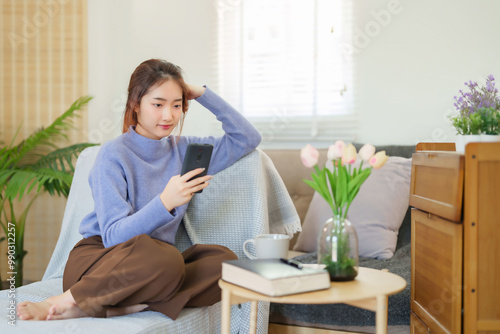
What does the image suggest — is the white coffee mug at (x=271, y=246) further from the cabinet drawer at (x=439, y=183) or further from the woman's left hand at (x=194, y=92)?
the woman's left hand at (x=194, y=92)

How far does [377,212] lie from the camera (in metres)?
2.20

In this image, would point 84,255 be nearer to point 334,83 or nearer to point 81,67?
point 334,83

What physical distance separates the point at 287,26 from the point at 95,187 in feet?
5.05

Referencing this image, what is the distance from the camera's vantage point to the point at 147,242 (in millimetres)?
1466

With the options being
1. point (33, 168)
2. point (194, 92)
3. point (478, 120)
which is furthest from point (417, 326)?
point (33, 168)

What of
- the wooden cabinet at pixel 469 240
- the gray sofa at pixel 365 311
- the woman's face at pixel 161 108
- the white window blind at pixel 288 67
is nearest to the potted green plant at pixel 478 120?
the wooden cabinet at pixel 469 240

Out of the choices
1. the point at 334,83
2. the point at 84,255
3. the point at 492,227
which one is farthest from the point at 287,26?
the point at 492,227

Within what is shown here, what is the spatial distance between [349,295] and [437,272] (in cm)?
35

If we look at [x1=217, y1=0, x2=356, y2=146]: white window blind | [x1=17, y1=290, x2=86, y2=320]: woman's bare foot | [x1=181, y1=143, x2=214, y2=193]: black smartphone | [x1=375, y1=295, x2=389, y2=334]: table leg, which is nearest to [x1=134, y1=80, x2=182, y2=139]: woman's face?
[x1=181, y1=143, x2=214, y2=193]: black smartphone

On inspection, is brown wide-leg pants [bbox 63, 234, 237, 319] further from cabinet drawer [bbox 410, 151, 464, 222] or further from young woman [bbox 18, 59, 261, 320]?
cabinet drawer [bbox 410, 151, 464, 222]

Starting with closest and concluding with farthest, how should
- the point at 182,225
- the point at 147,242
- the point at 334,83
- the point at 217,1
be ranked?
the point at 147,242, the point at 182,225, the point at 334,83, the point at 217,1

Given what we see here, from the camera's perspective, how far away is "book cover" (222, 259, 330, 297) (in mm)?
1099

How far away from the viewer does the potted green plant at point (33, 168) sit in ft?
8.49

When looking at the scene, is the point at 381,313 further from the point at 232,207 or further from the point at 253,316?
the point at 232,207
